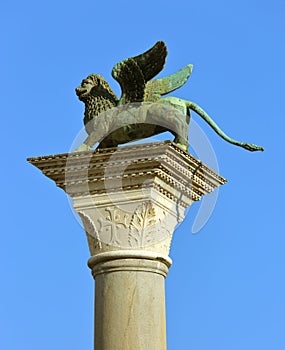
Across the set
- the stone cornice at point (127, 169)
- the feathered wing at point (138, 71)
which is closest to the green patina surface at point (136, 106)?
the feathered wing at point (138, 71)

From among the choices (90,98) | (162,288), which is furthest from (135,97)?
(162,288)

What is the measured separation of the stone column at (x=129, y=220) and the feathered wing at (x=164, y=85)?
105cm

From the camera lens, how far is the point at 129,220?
34.0 ft

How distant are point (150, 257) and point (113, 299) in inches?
23.9

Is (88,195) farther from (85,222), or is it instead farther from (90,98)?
(90,98)

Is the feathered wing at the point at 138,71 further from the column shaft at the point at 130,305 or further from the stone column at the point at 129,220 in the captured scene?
the column shaft at the point at 130,305

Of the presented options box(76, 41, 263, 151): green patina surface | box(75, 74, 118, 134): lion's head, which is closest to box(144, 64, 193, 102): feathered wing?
box(76, 41, 263, 151): green patina surface

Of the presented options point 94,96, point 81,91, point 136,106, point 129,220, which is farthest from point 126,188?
point 81,91

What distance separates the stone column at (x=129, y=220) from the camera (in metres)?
9.97

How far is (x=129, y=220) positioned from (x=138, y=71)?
182 cm

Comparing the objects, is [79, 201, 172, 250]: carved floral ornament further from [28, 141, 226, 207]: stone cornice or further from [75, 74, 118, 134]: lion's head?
[75, 74, 118, 134]: lion's head

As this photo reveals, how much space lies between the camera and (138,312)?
32.6 ft

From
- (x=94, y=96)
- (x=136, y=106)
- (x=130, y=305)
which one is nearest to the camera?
(x=130, y=305)

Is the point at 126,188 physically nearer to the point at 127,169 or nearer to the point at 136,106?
the point at 127,169
